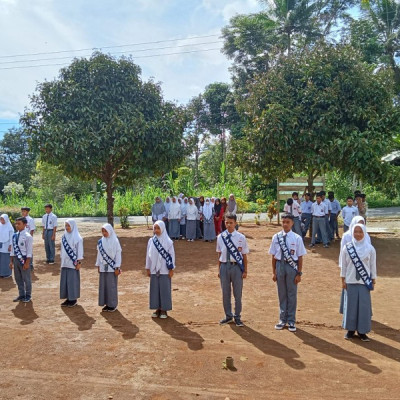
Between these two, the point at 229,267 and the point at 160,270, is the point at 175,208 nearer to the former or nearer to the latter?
the point at 160,270

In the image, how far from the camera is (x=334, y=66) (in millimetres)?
14742

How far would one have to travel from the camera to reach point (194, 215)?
53.4 ft

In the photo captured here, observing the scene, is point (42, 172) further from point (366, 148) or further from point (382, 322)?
point (382, 322)

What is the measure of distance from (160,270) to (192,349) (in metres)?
1.69

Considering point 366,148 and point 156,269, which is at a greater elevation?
point 366,148

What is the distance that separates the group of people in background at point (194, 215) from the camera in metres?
16.1

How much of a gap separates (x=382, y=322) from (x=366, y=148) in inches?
285

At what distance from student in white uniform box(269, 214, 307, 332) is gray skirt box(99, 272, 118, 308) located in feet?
9.15

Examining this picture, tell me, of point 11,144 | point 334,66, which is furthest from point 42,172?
point 334,66

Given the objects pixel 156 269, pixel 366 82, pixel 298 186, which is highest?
pixel 366 82

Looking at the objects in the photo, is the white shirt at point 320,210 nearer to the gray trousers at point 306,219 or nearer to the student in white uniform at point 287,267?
the gray trousers at point 306,219

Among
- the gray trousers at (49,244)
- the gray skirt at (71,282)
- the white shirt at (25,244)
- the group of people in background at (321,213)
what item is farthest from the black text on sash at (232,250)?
the group of people in background at (321,213)

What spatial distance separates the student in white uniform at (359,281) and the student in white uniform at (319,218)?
7761 mm

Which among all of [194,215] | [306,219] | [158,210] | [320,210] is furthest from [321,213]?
[158,210]
